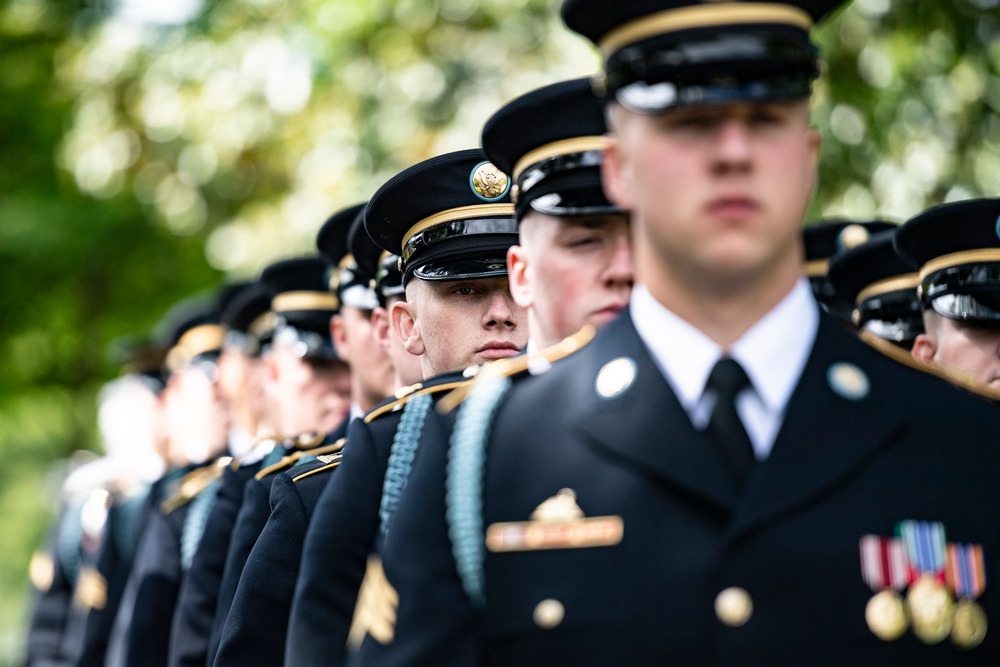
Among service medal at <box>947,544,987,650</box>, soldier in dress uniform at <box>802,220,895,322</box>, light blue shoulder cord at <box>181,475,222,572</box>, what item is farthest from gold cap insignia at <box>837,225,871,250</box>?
service medal at <box>947,544,987,650</box>

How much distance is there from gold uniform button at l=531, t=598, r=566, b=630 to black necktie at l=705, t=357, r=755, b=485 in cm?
36

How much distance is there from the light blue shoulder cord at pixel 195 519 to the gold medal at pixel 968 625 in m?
4.38

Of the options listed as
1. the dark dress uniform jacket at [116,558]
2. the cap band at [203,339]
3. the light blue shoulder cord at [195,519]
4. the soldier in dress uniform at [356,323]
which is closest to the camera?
the soldier in dress uniform at [356,323]

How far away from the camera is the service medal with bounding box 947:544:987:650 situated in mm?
2348

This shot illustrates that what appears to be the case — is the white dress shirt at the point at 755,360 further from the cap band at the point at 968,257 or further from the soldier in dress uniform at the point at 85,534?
the soldier in dress uniform at the point at 85,534

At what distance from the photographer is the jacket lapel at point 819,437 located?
92.8 inches

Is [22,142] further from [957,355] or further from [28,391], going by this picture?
[957,355]

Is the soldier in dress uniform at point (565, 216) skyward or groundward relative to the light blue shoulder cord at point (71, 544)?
skyward

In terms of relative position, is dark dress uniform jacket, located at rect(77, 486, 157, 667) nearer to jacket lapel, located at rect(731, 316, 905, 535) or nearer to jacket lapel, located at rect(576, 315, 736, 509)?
jacket lapel, located at rect(576, 315, 736, 509)

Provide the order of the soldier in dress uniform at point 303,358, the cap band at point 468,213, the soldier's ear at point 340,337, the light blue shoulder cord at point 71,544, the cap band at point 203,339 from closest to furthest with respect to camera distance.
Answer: the cap band at point 468,213 < the soldier's ear at point 340,337 < the soldier in dress uniform at point 303,358 < the cap band at point 203,339 < the light blue shoulder cord at point 71,544

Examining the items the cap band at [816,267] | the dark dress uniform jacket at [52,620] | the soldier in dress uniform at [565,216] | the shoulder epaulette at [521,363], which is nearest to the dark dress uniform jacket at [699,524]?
the shoulder epaulette at [521,363]

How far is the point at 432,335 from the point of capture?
416 cm

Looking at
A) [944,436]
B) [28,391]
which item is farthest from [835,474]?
[28,391]

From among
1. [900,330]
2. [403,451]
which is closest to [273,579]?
[403,451]
